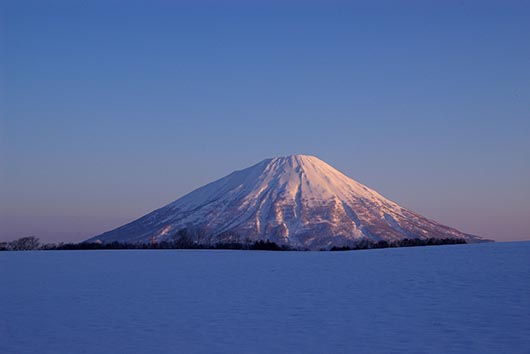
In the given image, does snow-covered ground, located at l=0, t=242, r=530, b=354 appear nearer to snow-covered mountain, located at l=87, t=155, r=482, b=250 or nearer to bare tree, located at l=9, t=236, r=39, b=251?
bare tree, located at l=9, t=236, r=39, b=251

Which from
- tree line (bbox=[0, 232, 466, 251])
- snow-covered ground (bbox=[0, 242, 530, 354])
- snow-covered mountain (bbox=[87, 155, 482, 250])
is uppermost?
snow-covered mountain (bbox=[87, 155, 482, 250])

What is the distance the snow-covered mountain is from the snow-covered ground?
101m

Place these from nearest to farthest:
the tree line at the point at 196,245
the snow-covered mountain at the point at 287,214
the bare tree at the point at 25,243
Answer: the tree line at the point at 196,245
the bare tree at the point at 25,243
the snow-covered mountain at the point at 287,214

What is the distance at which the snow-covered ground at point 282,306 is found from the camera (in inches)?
408

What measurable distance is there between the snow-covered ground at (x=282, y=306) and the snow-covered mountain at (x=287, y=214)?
100685mm

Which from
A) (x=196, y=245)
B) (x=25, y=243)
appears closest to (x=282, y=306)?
(x=196, y=245)

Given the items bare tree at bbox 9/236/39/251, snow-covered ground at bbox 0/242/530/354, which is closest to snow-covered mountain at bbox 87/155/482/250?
bare tree at bbox 9/236/39/251

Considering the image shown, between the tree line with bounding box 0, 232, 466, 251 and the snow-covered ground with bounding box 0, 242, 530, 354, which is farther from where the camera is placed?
the tree line with bounding box 0, 232, 466, 251

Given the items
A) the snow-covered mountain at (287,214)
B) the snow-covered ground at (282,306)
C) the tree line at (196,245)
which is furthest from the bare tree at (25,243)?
the snow-covered mountain at (287,214)

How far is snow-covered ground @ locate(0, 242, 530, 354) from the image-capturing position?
34.0 ft

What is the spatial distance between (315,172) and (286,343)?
572 ft

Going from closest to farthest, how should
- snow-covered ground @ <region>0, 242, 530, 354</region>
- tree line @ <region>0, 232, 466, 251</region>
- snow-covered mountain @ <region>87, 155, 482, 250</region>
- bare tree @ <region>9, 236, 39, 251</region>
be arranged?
snow-covered ground @ <region>0, 242, 530, 354</region> → tree line @ <region>0, 232, 466, 251</region> → bare tree @ <region>9, 236, 39, 251</region> → snow-covered mountain @ <region>87, 155, 482, 250</region>

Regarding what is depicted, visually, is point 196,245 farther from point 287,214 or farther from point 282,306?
point 287,214

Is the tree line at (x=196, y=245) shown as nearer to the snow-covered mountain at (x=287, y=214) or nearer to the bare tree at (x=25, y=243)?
the bare tree at (x=25, y=243)
